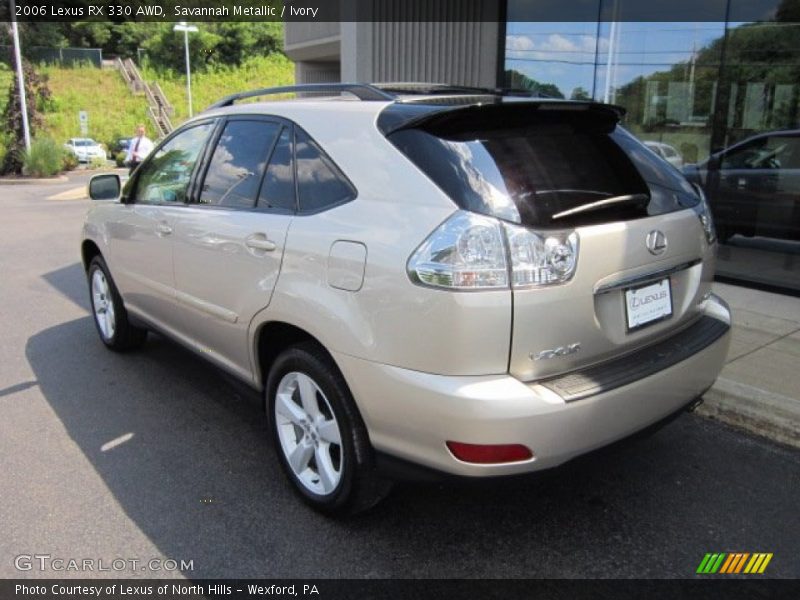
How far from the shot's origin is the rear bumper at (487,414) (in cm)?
225

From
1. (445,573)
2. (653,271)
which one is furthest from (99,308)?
(653,271)

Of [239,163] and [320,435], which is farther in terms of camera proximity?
[239,163]

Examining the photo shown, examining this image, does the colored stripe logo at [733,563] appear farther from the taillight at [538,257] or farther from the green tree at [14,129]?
the green tree at [14,129]

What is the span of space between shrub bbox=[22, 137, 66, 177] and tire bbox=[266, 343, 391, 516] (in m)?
25.8

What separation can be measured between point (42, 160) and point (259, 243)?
25.7 metres

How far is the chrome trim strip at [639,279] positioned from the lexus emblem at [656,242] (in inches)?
3.3

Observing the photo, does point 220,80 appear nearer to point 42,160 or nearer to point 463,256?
point 42,160

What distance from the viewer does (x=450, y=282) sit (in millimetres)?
2258

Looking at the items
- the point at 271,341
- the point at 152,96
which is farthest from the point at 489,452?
the point at 152,96

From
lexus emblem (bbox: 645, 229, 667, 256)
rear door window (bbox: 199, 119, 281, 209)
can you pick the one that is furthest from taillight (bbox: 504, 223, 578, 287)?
rear door window (bbox: 199, 119, 281, 209)

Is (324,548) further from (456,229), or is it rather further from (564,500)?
(456,229)

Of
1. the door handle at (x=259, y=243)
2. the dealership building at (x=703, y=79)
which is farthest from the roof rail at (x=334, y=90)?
the dealership building at (x=703, y=79)

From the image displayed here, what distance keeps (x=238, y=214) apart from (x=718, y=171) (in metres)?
6.13

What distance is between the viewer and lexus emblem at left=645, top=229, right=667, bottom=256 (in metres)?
2.63
